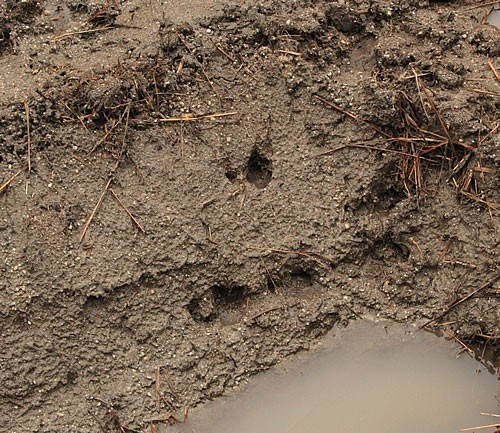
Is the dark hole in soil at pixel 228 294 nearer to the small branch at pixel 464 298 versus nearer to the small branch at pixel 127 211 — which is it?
the small branch at pixel 127 211

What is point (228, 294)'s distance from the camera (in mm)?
3592

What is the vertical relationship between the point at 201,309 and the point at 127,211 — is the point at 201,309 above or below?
below

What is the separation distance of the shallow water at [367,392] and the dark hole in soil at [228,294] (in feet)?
1.23

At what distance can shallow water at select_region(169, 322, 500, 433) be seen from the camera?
340 centimetres

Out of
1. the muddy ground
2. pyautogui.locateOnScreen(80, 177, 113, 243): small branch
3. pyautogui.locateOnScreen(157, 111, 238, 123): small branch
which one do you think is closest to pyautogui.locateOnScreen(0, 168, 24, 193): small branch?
the muddy ground

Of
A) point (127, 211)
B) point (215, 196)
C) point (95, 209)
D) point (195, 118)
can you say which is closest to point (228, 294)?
point (215, 196)

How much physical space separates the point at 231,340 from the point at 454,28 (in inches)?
76.1

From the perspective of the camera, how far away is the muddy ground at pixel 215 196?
3.40 meters

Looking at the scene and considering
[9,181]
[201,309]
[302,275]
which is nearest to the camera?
[9,181]

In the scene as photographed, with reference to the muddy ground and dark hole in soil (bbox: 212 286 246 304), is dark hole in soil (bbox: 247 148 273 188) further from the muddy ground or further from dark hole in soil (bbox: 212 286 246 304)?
dark hole in soil (bbox: 212 286 246 304)

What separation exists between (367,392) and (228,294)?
2.55ft

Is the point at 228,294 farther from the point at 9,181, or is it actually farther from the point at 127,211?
the point at 9,181

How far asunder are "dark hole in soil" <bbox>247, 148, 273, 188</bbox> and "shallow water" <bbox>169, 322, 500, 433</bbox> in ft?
2.63

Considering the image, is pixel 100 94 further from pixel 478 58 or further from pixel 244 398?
pixel 478 58
